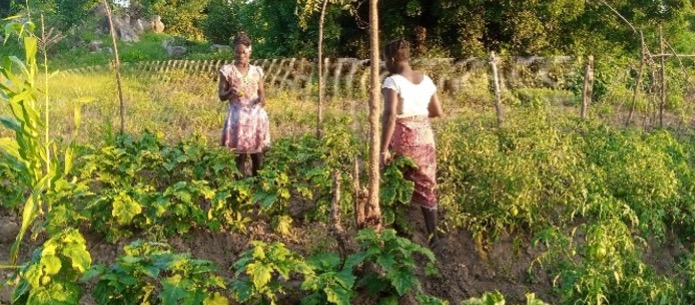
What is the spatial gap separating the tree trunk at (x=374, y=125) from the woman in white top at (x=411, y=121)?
30 cm

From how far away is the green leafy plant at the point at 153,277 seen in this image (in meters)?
3.03

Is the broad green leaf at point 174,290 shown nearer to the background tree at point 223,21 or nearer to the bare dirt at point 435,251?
the bare dirt at point 435,251

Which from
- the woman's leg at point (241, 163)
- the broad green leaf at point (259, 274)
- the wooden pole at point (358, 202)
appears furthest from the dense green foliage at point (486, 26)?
the broad green leaf at point (259, 274)

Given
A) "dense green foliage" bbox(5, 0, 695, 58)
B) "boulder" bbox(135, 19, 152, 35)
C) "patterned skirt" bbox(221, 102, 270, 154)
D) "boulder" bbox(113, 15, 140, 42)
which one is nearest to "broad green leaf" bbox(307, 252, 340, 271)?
"patterned skirt" bbox(221, 102, 270, 154)

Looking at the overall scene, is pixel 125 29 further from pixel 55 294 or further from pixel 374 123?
pixel 55 294

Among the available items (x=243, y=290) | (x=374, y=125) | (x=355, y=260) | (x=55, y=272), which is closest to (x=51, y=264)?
(x=55, y=272)

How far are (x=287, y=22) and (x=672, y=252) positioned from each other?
9998 millimetres

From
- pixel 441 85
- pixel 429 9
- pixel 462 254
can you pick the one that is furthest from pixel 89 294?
pixel 429 9

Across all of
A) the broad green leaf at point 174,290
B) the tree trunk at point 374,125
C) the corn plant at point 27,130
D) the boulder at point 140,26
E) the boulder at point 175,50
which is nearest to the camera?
the broad green leaf at point 174,290

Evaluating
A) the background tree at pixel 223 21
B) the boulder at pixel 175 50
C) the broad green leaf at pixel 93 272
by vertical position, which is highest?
the background tree at pixel 223 21

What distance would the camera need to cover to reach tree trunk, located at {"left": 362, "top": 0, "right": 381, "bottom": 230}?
3.81m

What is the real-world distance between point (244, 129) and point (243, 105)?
7.0 inches

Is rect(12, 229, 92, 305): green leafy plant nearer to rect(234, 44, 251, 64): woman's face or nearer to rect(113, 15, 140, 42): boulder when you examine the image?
rect(234, 44, 251, 64): woman's face

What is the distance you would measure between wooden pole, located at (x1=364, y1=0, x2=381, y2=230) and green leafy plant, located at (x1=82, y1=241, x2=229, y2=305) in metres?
1.03
